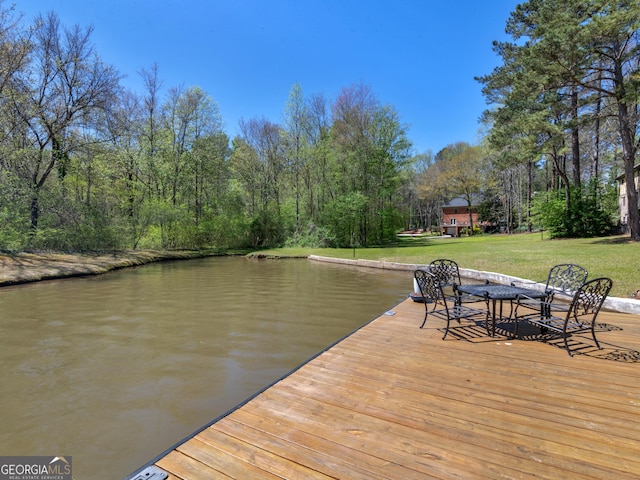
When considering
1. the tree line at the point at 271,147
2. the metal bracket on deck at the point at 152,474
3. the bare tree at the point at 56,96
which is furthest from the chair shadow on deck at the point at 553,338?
the bare tree at the point at 56,96

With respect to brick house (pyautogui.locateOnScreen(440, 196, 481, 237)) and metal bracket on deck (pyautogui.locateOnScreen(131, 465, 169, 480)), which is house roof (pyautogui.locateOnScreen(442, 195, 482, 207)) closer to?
brick house (pyautogui.locateOnScreen(440, 196, 481, 237))

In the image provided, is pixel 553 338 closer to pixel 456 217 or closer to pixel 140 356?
pixel 140 356

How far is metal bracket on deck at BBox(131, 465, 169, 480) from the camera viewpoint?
175 centimetres

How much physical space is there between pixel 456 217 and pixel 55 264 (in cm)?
4449

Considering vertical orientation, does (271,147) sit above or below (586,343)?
above

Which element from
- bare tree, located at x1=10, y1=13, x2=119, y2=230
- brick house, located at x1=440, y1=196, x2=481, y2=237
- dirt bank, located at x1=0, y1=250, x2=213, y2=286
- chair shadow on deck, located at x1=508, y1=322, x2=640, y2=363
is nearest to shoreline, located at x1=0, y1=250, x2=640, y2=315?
dirt bank, located at x1=0, y1=250, x2=213, y2=286

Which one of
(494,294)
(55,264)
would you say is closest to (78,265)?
(55,264)

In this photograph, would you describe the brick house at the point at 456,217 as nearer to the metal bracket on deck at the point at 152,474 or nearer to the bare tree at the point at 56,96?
the bare tree at the point at 56,96

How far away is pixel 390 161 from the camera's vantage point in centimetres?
2711

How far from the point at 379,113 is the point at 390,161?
13.1 feet

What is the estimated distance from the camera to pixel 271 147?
27703mm

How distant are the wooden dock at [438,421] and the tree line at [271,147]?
43.8 feet

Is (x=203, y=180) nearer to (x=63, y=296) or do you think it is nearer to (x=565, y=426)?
(x=63, y=296)

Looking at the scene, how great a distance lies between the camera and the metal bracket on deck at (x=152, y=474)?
1.75 meters
